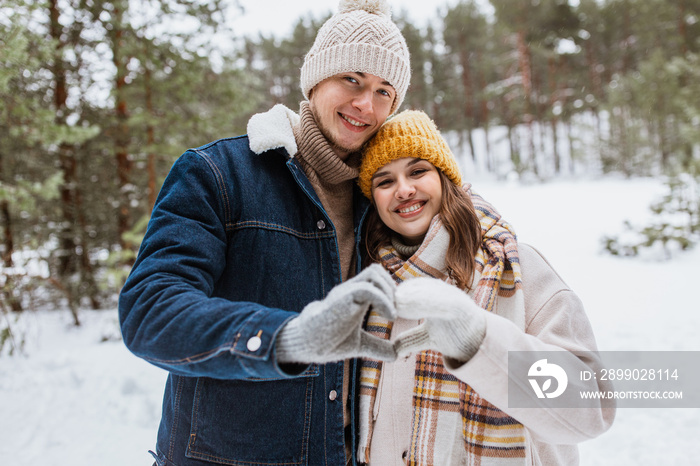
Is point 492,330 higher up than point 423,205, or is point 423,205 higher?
point 423,205

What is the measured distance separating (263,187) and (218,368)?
2.73 ft

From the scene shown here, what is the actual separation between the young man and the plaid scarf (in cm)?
23

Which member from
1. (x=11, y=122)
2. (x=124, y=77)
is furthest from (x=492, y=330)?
(x=124, y=77)

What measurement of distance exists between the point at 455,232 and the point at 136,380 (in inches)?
198

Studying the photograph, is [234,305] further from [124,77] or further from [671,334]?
[124,77]

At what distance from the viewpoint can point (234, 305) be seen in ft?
3.74

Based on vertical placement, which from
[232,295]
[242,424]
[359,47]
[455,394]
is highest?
[359,47]

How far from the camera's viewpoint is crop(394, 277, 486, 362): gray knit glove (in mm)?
1207

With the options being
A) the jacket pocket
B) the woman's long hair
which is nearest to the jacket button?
the jacket pocket

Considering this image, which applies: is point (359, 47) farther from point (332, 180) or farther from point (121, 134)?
point (121, 134)

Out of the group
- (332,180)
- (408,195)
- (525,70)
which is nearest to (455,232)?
(408,195)

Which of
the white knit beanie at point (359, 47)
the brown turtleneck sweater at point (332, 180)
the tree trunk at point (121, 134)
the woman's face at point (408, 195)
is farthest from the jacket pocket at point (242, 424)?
the tree trunk at point (121, 134)

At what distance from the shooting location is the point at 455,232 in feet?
6.43

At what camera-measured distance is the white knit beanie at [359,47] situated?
2006mm
